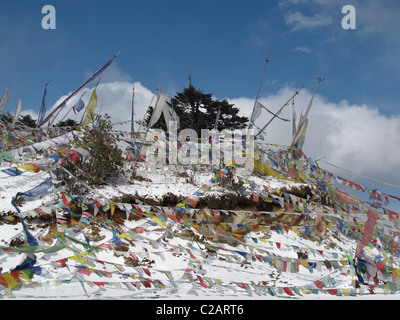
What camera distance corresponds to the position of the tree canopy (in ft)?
86.2

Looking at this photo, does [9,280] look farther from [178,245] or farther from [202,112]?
[202,112]

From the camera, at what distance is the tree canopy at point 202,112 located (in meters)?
26.3

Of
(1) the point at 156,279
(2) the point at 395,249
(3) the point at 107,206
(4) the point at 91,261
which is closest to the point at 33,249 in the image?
(4) the point at 91,261

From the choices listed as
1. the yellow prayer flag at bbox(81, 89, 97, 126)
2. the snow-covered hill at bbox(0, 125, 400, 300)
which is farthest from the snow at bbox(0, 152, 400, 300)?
the yellow prayer flag at bbox(81, 89, 97, 126)

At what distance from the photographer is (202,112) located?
2681 cm

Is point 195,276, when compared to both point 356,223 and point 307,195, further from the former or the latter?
point 307,195

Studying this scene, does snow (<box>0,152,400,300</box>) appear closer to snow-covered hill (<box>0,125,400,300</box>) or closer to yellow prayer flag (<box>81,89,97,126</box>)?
snow-covered hill (<box>0,125,400,300</box>)

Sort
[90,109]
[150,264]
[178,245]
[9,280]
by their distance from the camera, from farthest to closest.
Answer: [90,109], [178,245], [150,264], [9,280]

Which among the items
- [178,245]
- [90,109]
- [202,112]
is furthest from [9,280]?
[202,112]

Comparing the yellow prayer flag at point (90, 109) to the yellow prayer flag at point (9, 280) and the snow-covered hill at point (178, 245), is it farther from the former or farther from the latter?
Answer: the yellow prayer flag at point (9, 280)

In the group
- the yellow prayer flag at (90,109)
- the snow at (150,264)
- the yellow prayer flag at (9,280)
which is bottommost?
the snow at (150,264)

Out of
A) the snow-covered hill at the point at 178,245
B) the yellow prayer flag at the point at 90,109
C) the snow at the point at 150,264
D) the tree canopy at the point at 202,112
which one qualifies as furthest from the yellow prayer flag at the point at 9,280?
the tree canopy at the point at 202,112

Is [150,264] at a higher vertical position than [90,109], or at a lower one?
lower

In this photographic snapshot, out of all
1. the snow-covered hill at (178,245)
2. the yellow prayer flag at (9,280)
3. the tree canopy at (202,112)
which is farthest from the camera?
the tree canopy at (202,112)
